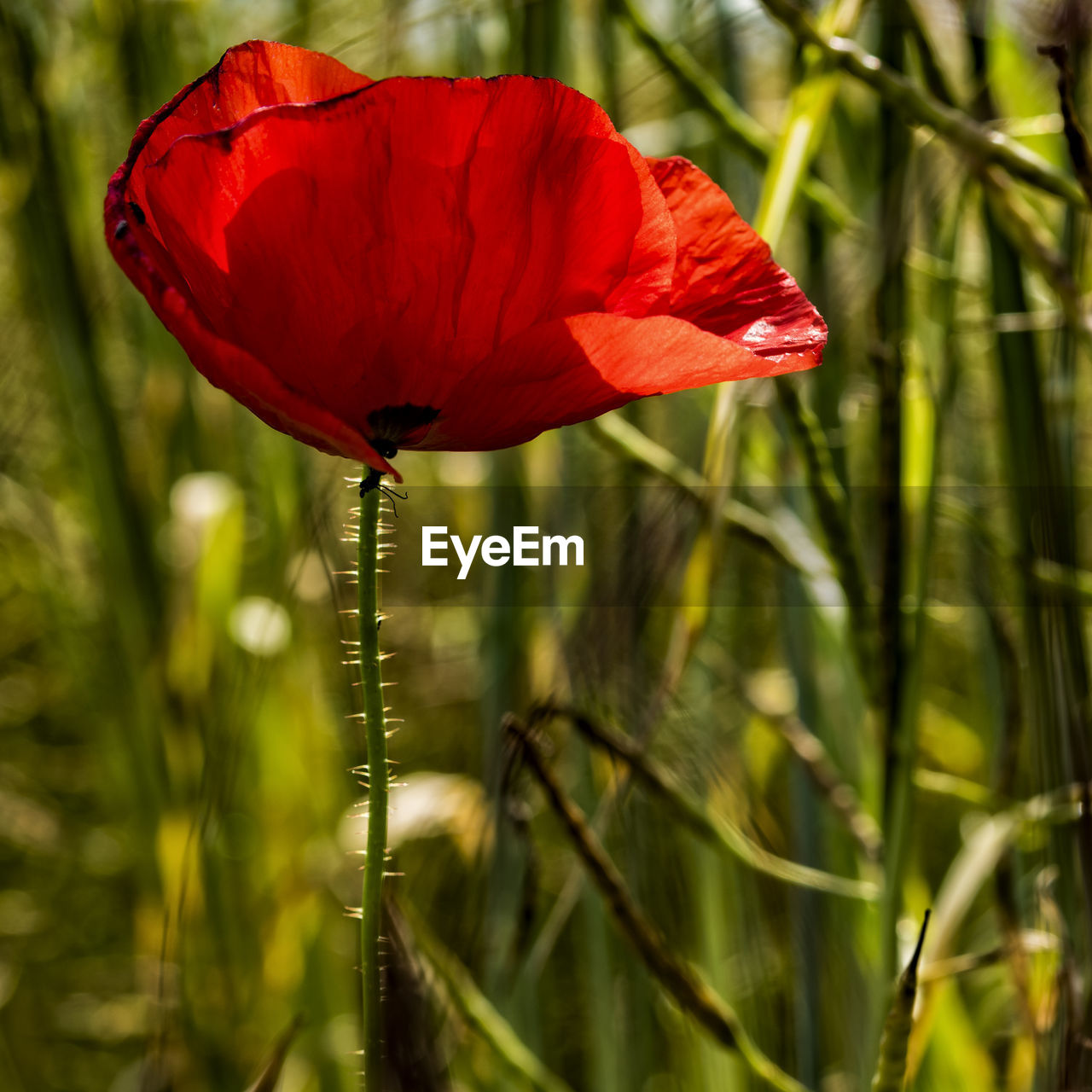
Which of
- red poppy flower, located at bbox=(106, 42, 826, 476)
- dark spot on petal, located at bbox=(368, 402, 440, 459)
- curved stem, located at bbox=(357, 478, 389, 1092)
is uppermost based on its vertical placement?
red poppy flower, located at bbox=(106, 42, 826, 476)

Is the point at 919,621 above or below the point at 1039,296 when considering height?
below

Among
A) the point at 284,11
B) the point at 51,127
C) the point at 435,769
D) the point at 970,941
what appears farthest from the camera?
the point at 435,769

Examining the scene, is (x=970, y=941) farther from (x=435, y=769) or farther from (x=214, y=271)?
(x=214, y=271)

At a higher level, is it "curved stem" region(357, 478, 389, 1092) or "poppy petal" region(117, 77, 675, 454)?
"poppy petal" region(117, 77, 675, 454)

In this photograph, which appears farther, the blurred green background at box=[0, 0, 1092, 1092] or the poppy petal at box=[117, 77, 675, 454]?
the blurred green background at box=[0, 0, 1092, 1092]

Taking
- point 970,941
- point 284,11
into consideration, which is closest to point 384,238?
point 284,11

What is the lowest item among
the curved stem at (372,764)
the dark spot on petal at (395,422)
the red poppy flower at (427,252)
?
the curved stem at (372,764)
